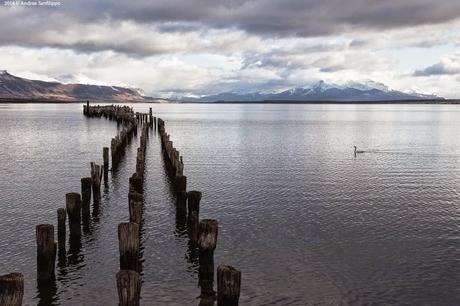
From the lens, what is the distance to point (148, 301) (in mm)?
15781

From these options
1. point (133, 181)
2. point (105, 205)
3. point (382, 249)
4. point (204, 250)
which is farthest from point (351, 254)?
point (105, 205)

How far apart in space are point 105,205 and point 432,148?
150 feet

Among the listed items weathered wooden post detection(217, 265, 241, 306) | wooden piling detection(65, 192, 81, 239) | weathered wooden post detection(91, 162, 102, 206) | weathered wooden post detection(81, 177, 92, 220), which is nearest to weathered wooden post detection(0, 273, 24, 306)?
weathered wooden post detection(217, 265, 241, 306)

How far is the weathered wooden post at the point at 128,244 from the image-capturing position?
632 inches

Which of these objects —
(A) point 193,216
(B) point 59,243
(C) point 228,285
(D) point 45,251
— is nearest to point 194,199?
(A) point 193,216

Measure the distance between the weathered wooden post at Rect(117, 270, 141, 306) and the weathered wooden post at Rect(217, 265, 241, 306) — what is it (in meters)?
2.23

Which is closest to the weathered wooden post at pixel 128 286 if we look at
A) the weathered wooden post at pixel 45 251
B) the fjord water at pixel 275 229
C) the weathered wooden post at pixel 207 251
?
the fjord water at pixel 275 229

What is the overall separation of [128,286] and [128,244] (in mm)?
4344

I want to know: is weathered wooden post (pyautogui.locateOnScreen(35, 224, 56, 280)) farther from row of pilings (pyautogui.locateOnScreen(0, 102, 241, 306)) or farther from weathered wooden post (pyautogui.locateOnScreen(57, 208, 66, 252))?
weathered wooden post (pyautogui.locateOnScreen(57, 208, 66, 252))

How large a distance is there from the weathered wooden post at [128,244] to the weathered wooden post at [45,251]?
243cm

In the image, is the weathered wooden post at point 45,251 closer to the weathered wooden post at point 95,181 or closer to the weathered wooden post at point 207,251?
the weathered wooden post at point 207,251

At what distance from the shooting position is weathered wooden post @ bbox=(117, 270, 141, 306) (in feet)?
39.6

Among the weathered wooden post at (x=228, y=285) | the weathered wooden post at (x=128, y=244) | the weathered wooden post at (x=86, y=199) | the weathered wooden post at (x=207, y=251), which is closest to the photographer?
the weathered wooden post at (x=228, y=285)

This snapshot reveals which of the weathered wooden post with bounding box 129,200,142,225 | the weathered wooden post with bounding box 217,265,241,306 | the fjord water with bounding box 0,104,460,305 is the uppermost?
the weathered wooden post with bounding box 129,200,142,225
